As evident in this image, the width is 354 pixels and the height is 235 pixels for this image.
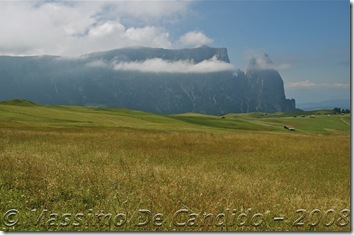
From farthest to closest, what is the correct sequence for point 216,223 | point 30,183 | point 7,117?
point 7,117 < point 30,183 < point 216,223

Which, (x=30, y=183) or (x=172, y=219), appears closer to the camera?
(x=172, y=219)

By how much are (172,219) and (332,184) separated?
31.5ft

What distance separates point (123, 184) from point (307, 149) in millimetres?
20231

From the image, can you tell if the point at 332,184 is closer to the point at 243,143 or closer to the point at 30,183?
the point at 30,183

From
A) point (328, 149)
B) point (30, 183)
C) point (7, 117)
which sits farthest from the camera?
point (7, 117)

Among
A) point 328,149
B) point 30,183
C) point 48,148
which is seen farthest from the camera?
point 328,149

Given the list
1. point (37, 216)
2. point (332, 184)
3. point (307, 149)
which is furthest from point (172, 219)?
point (307, 149)

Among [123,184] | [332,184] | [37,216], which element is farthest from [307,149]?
[37,216]

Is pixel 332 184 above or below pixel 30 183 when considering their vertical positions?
below

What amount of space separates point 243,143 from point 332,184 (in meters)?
16.1

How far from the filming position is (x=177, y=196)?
1045 cm

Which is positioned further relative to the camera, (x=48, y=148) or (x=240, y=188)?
(x=48, y=148)

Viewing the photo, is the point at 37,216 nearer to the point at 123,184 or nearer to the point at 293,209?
the point at 123,184

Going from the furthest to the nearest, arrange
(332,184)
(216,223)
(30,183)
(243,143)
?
(243,143) < (332,184) < (30,183) < (216,223)
